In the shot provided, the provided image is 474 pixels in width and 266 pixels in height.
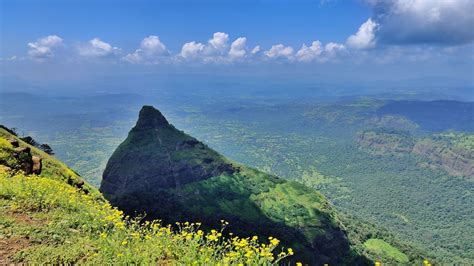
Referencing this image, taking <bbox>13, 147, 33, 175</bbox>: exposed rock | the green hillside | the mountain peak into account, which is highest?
<bbox>13, 147, 33, 175</bbox>: exposed rock

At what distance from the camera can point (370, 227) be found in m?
183

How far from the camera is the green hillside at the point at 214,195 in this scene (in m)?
113

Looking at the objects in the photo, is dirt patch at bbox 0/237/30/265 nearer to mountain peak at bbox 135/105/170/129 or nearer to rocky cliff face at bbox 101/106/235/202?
rocky cliff face at bbox 101/106/235/202

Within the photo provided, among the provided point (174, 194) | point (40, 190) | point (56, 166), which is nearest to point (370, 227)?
point (174, 194)

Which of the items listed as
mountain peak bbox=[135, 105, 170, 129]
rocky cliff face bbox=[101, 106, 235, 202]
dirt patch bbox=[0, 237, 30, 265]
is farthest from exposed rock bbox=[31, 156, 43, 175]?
mountain peak bbox=[135, 105, 170, 129]

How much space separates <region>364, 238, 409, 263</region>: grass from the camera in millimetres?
149000

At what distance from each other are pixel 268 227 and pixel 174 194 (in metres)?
35.2

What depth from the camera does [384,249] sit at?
513 ft

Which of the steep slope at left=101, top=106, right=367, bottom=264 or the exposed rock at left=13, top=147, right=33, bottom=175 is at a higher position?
the exposed rock at left=13, top=147, right=33, bottom=175

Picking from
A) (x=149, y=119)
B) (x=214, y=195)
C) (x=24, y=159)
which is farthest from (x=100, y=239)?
(x=149, y=119)

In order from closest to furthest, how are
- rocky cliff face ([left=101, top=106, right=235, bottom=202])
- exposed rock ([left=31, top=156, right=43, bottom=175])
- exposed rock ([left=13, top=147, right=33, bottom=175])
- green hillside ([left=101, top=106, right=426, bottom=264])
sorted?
exposed rock ([left=13, top=147, right=33, bottom=175]), exposed rock ([left=31, top=156, right=43, bottom=175]), green hillside ([left=101, top=106, right=426, bottom=264]), rocky cliff face ([left=101, top=106, right=235, bottom=202])

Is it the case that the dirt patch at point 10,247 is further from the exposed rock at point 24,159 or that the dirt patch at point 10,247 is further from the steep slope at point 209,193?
the steep slope at point 209,193

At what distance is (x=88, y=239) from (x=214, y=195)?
125 m

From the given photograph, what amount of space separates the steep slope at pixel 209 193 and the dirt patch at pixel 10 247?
87.5 m
